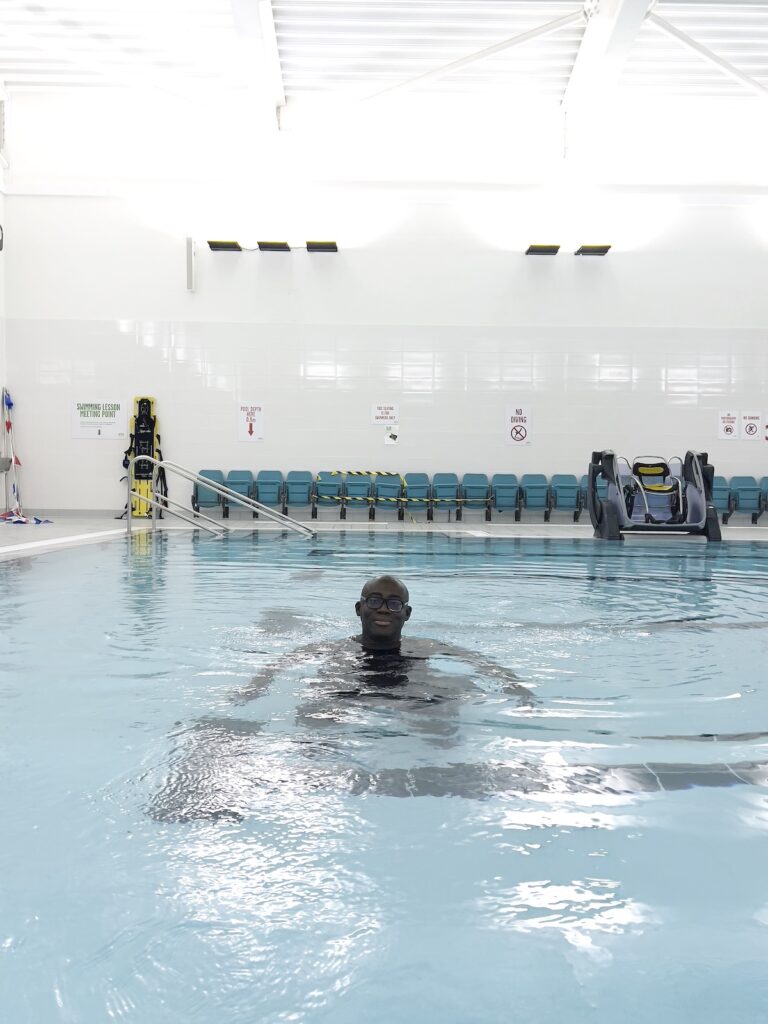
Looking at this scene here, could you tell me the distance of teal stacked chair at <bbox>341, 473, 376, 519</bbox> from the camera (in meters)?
14.5

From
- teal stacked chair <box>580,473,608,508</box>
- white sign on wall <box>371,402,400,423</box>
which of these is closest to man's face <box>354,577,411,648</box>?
teal stacked chair <box>580,473,608,508</box>

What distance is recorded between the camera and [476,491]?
1481 centimetres

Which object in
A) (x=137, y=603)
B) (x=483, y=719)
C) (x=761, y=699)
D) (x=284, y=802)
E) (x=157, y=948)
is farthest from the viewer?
(x=137, y=603)

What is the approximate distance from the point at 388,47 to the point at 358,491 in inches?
273

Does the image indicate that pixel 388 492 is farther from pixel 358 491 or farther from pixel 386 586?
pixel 386 586

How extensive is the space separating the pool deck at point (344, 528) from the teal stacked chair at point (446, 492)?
1.04ft

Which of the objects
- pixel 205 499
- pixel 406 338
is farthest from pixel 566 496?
pixel 205 499

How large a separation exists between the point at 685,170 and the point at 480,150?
357 centimetres

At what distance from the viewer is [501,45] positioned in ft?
41.9

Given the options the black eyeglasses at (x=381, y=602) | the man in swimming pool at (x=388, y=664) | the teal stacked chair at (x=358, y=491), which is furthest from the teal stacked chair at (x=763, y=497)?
the black eyeglasses at (x=381, y=602)

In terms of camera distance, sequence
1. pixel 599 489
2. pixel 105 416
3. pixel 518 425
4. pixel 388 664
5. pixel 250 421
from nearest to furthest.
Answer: pixel 388 664
pixel 599 489
pixel 105 416
pixel 250 421
pixel 518 425

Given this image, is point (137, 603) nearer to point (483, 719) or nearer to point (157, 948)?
point (483, 719)

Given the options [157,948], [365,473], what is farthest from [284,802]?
[365,473]

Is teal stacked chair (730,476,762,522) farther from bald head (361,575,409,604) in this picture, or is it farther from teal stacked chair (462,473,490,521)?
bald head (361,575,409,604)
